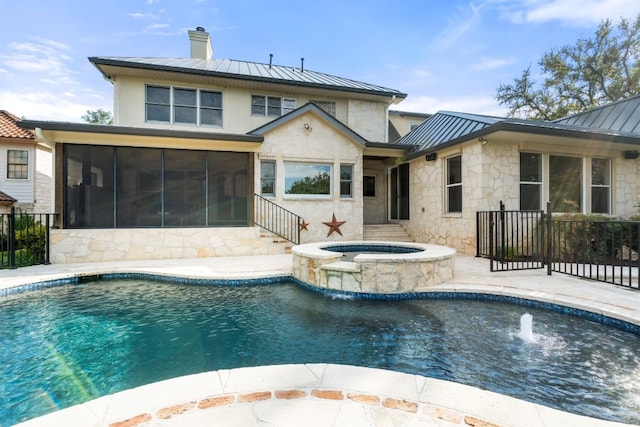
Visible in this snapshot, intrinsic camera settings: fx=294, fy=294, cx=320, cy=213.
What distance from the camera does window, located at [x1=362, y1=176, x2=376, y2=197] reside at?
44.8ft

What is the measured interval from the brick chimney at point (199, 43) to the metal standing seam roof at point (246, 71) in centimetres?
42

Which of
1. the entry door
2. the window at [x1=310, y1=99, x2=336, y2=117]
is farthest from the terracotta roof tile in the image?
A: the entry door

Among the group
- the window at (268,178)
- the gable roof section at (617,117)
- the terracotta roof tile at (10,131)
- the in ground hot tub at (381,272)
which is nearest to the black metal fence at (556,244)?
the in ground hot tub at (381,272)

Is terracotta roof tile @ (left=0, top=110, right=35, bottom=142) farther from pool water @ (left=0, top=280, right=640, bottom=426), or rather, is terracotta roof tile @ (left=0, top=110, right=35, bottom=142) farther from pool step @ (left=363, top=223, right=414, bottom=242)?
pool step @ (left=363, top=223, right=414, bottom=242)

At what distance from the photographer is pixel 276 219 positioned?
10250mm

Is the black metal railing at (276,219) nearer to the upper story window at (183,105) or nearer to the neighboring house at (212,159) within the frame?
the neighboring house at (212,159)

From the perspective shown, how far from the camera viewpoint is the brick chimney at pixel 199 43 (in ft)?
44.2

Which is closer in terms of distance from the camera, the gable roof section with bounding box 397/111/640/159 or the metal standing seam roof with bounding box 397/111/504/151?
the gable roof section with bounding box 397/111/640/159

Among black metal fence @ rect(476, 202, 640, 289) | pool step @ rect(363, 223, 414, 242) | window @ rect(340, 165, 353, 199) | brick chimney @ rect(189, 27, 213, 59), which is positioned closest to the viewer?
black metal fence @ rect(476, 202, 640, 289)

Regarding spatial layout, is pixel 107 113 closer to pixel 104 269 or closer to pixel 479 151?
pixel 104 269

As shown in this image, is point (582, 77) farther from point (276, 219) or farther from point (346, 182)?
point (276, 219)

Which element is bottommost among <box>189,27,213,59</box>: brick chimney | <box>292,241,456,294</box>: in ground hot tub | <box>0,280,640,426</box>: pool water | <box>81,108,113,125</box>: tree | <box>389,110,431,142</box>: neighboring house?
<box>0,280,640,426</box>: pool water

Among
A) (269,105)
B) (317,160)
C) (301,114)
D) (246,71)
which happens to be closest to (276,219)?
(317,160)

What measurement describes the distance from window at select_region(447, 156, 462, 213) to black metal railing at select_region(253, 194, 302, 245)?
199 inches
